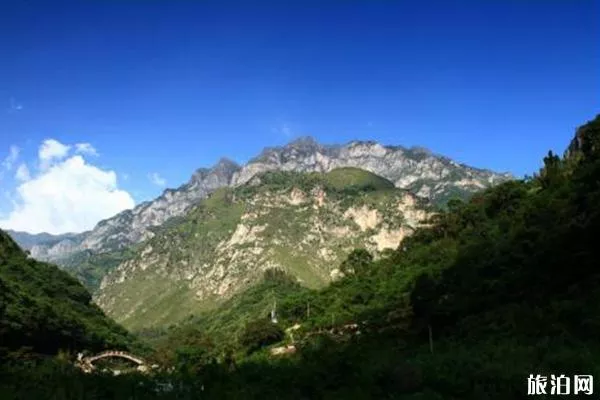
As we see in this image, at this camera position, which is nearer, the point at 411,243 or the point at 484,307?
the point at 484,307

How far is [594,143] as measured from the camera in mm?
72750

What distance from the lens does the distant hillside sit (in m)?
95.6

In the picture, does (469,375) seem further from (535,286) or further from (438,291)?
(438,291)

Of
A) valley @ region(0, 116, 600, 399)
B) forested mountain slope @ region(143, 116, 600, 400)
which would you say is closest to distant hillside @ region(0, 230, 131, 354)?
valley @ region(0, 116, 600, 399)

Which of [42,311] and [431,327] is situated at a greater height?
[42,311]

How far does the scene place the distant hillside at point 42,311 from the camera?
9562 centimetres

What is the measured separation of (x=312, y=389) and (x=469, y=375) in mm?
4705

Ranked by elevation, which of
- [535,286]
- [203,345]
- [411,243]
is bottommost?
[203,345]

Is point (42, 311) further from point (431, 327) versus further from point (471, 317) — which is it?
point (471, 317)

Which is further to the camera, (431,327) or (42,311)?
(42,311)

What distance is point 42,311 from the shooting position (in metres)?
107

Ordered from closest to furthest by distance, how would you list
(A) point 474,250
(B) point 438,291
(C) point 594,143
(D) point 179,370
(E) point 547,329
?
(D) point 179,370
(E) point 547,329
(B) point 438,291
(A) point 474,250
(C) point 594,143

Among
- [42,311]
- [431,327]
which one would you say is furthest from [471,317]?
[42,311]

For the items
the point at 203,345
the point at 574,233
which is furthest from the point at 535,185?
the point at 203,345
